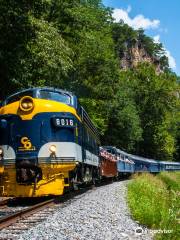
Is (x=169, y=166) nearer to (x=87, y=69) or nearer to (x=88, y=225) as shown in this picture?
(x=87, y=69)

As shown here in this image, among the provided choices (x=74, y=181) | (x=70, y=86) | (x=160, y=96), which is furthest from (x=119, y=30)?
(x=74, y=181)

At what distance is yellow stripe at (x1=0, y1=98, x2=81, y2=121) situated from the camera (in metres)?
15.4

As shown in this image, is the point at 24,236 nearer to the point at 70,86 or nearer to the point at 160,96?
the point at 70,86

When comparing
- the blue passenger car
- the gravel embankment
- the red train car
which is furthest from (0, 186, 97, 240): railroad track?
the blue passenger car

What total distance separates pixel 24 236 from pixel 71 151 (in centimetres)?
669

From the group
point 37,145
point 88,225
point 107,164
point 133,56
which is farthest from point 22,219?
point 133,56

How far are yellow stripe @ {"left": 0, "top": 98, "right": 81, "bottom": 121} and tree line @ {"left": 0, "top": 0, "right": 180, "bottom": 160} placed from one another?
5044 millimetres

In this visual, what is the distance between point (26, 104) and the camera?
1541 cm

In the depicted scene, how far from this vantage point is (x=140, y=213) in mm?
10812

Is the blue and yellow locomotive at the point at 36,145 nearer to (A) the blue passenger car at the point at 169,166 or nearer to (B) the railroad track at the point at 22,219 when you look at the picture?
(B) the railroad track at the point at 22,219

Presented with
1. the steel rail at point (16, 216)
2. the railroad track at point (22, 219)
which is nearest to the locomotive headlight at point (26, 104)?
the railroad track at point (22, 219)

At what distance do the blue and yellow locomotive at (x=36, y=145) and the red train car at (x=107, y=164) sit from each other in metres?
12.0

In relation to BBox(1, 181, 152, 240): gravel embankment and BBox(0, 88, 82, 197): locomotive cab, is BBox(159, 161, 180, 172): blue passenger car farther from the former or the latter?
BBox(1, 181, 152, 240): gravel embankment

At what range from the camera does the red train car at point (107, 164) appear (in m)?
28.1
